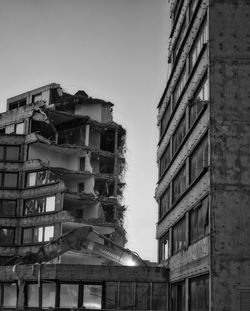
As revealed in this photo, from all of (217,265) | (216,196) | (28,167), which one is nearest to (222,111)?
(216,196)

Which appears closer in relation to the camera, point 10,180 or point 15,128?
point 10,180

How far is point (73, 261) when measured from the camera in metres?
59.7

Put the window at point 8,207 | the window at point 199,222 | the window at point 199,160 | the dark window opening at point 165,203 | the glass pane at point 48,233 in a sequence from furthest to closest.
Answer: the window at point 8,207
the glass pane at point 48,233
the dark window opening at point 165,203
the window at point 199,160
the window at point 199,222

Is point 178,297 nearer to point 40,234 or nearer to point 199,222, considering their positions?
point 199,222

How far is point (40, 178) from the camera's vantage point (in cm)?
6388

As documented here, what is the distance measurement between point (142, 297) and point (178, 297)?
3.16 meters

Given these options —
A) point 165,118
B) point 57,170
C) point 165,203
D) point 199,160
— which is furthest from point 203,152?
point 57,170

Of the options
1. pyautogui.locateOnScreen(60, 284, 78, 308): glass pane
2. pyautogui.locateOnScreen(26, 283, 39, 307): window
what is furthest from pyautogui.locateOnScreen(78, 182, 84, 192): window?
pyautogui.locateOnScreen(60, 284, 78, 308): glass pane

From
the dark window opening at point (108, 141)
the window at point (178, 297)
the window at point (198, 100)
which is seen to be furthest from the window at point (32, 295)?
the dark window opening at point (108, 141)

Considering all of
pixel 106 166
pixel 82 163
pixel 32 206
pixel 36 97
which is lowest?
pixel 32 206

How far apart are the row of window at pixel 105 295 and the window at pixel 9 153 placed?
29.7m

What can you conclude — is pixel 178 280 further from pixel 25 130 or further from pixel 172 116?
pixel 25 130

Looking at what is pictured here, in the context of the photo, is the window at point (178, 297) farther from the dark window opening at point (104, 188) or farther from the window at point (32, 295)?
the dark window opening at point (104, 188)

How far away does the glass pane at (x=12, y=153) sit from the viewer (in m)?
65.1
